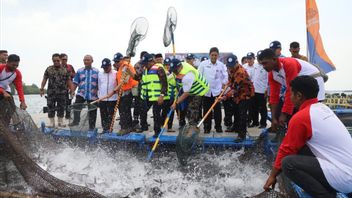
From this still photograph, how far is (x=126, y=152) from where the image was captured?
660 centimetres

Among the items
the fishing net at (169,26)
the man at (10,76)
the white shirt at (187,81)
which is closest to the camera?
the white shirt at (187,81)

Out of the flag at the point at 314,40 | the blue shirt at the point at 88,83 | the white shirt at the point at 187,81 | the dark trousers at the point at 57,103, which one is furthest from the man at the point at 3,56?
the flag at the point at 314,40

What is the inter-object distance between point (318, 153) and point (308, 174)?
209 mm

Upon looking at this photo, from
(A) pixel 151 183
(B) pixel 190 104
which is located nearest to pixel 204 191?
(A) pixel 151 183

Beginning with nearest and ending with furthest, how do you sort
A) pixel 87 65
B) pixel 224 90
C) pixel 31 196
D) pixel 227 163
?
pixel 31 196, pixel 227 163, pixel 224 90, pixel 87 65

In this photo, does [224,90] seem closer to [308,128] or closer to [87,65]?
[87,65]

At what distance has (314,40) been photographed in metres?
7.46

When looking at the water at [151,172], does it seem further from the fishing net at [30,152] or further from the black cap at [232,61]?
the black cap at [232,61]

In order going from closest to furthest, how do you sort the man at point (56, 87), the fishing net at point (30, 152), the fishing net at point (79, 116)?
the fishing net at point (30, 152)
the fishing net at point (79, 116)
the man at point (56, 87)

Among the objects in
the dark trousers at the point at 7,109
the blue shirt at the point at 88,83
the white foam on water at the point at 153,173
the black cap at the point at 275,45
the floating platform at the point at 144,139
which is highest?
the black cap at the point at 275,45

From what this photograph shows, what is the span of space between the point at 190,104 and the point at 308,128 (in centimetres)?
380

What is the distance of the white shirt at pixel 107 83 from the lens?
759 centimetres

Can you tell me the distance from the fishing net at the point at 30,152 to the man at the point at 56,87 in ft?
6.05

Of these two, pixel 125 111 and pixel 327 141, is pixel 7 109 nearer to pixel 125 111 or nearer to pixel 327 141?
pixel 125 111
